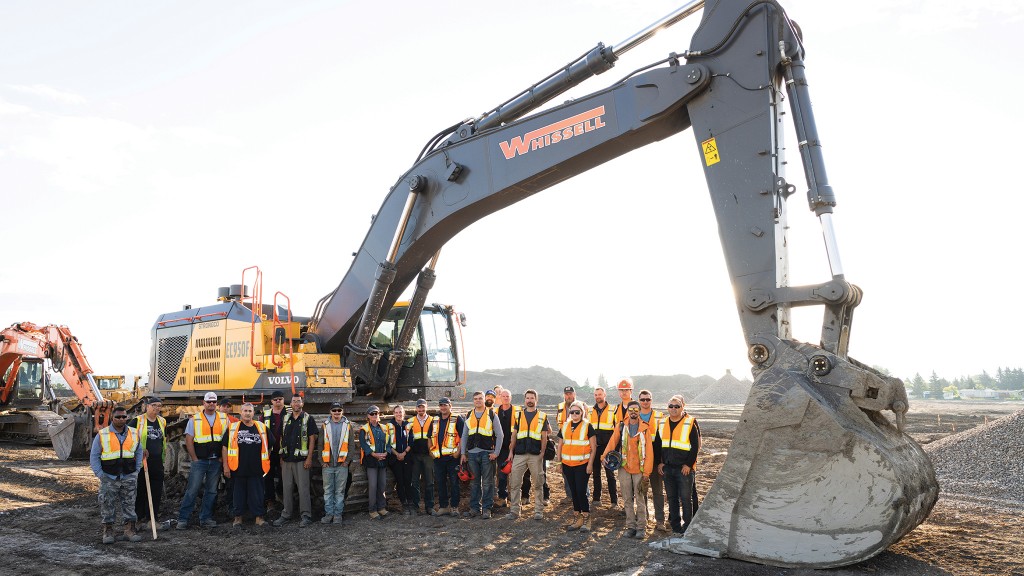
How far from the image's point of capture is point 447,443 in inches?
360

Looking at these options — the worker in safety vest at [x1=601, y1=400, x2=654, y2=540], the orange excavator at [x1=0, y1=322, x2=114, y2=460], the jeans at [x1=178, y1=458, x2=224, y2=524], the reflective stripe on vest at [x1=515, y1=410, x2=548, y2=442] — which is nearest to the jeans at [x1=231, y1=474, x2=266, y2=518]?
the jeans at [x1=178, y1=458, x2=224, y2=524]

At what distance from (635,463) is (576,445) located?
2.38 feet

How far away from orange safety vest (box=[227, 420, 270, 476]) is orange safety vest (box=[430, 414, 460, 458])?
196cm

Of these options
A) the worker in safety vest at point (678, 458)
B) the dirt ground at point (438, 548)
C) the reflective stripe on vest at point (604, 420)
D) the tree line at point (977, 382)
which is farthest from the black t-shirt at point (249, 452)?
the tree line at point (977, 382)

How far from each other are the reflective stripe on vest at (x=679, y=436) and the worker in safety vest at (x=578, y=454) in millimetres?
953

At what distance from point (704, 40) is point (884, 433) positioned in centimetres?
384

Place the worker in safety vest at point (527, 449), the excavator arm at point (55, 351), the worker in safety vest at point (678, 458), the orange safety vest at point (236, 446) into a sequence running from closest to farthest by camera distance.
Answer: the worker in safety vest at point (678, 458) < the worker in safety vest at point (527, 449) < the orange safety vest at point (236, 446) < the excavator arm at point (55, 351)

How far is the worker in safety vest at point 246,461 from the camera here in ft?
29.0

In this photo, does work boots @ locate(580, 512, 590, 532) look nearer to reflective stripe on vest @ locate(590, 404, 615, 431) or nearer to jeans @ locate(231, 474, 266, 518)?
reflective stripe on vest @ locate(590, 404, 615, 431)

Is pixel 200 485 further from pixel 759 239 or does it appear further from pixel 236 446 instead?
pixel 759 239

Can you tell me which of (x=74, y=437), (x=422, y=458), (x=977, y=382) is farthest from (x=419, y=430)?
(x=977, y=382)

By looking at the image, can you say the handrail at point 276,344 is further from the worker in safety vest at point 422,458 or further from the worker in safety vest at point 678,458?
the worker in safety vest at point 678,458

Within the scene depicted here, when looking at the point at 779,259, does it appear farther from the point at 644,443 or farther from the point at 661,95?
the point at 644,443

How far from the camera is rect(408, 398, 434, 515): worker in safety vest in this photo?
934cm
